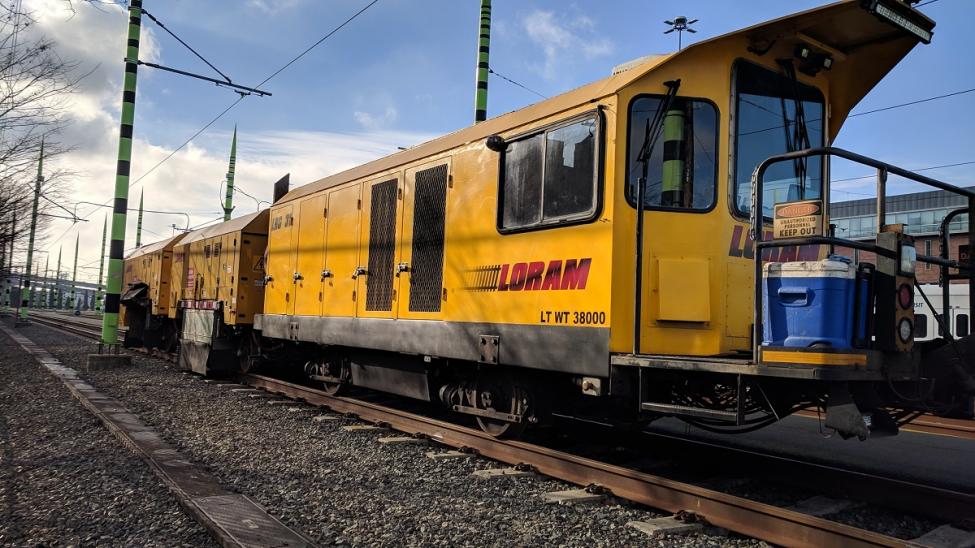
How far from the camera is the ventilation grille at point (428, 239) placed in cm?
726

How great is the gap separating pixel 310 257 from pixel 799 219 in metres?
7.45

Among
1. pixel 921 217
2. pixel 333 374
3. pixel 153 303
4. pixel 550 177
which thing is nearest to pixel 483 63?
pixel 333 374

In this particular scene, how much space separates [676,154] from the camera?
17.7ft

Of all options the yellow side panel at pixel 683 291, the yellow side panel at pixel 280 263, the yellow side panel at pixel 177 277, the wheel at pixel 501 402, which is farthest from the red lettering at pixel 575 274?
the yellow side panel at pixel 177 277

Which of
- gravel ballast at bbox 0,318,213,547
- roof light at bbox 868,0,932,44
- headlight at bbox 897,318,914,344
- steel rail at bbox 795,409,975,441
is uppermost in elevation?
roof light at bbox 868,0,932,44

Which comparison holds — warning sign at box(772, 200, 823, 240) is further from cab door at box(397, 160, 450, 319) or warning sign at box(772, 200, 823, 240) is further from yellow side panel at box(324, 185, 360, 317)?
yellow side panel at box(324, 185, 360, 317)

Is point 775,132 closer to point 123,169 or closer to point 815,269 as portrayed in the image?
point 815,269

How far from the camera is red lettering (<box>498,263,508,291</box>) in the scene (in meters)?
6.22

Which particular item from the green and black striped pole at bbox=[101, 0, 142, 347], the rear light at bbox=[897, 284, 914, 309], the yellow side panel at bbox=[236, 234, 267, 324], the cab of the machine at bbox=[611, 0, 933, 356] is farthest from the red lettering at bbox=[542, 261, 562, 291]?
the green and black striped pole at bbox=[101, 0, 142, 347]

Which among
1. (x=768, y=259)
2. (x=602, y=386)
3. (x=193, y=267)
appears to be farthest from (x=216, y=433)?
(x=193, y=267)

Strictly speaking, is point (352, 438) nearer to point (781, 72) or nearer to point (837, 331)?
point (837, 331)

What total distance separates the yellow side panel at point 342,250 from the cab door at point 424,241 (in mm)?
1318

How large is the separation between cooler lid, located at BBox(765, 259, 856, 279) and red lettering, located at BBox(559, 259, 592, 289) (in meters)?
1.38

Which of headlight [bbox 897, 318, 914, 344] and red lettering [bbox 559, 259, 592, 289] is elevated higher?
red lettering [bbox 559, 259, 592, 289]
